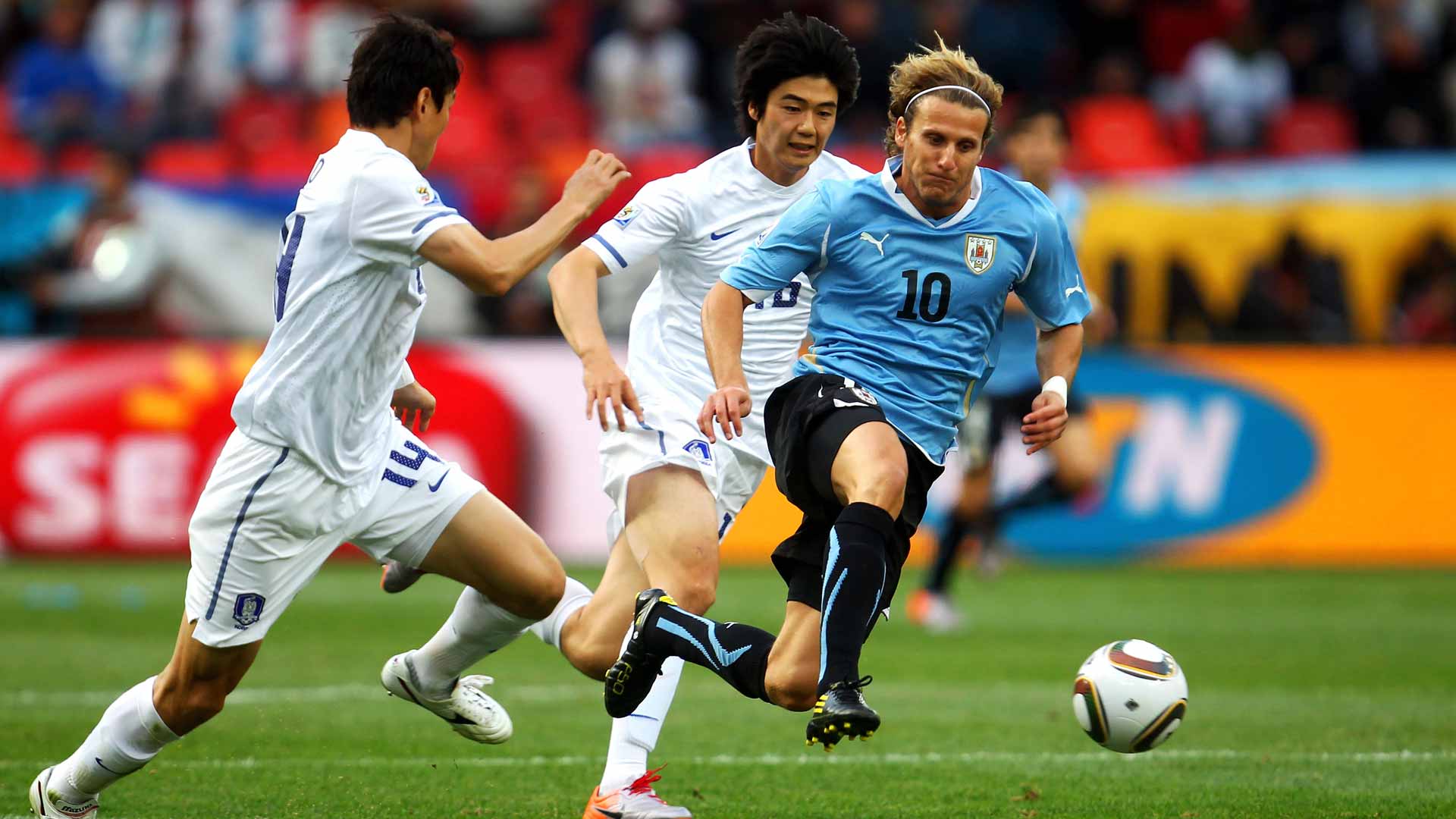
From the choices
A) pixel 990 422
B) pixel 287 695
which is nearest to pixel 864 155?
pixel 990 422

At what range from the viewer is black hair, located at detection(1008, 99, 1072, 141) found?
397 inches

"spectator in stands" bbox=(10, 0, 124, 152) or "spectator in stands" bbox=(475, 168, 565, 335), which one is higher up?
"spectator in stands" bbox=(10, 0, 124, 152)

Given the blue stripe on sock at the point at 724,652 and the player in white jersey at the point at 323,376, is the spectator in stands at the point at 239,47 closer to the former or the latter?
the player in white jersey at the point at 323,376

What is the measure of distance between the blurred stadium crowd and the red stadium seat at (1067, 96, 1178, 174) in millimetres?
23

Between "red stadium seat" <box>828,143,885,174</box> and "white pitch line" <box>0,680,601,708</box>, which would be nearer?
"white pitch line" <box>0,680,601,708</box>

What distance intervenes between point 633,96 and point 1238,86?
5983 mm

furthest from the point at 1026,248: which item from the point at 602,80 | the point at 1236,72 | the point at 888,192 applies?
the point at 1236,72

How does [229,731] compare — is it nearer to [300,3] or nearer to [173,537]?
[173,537]

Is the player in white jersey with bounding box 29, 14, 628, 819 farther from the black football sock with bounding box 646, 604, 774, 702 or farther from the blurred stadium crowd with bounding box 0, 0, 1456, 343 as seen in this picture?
the blurred stadium crowd with bounding box 0, 0, 1456, 343

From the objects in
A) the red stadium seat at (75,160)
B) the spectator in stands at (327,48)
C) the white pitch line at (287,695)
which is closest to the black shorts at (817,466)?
the white pitch line at (287,695)

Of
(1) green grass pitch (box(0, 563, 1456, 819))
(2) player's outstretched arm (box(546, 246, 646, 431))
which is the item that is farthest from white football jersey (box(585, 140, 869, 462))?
(1) green grass pitch (box(0, 563, 1456, 819))

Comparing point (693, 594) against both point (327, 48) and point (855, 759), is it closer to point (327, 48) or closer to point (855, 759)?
point (855, 759)

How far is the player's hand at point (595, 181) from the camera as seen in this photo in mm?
5426

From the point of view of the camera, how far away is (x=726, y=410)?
5500 millimetres
